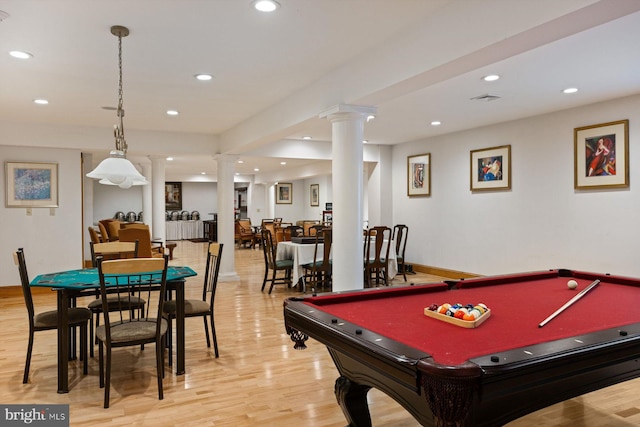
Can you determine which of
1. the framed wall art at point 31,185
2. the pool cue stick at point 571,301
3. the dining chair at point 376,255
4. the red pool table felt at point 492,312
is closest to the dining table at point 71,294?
the red pool table felt at point 492,312

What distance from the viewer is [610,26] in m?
3.11

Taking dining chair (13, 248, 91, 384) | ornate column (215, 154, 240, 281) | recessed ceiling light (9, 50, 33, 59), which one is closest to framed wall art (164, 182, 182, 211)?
ornate column (215, 154, 240, 281)

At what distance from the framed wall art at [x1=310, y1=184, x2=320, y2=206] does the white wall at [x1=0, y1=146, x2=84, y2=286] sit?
9.56 metres

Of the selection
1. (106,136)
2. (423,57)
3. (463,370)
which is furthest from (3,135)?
(463,370)

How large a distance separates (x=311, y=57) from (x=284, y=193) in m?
13.5

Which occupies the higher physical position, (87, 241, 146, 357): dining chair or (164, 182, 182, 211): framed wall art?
(164, 182, 182, 211): framed wall art

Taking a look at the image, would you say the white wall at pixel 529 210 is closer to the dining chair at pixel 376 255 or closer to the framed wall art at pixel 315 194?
the dining chair at pixel 376 255

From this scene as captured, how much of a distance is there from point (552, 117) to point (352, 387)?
5.35 metres

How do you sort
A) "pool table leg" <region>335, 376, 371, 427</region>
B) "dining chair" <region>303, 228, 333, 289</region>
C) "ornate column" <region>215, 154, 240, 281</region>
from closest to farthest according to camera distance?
1. "pool table leg" <region>335, 376, 371, 427</region>
2. "dining chair" <region>303, 228, 333, 289</region>
3. "ornate column" <region>215, 154, 240, 281</region>

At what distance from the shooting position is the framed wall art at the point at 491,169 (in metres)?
6.73

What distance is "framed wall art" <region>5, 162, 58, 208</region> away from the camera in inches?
267

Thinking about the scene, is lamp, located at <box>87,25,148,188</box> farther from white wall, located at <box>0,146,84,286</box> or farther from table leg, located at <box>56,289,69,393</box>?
white wall, located at <box>0,146,84,286</box>

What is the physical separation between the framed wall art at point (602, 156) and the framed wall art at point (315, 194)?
10.8 meters

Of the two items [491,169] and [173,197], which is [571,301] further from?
[173,197]
